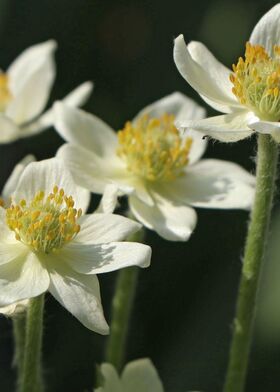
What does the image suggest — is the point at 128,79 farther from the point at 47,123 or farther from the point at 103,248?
the point at 103,248

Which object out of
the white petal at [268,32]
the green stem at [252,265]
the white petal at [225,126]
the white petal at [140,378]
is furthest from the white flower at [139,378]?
the white petal at [268,32]

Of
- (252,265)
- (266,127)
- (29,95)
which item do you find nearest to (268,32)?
A: (266,127)

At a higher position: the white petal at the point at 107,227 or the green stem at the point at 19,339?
the white petal at the point at 107,227

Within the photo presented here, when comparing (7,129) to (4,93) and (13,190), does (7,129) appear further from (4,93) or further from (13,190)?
(13,190)

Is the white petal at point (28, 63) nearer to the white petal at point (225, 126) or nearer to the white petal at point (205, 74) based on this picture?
the white petal at point (205, 74)

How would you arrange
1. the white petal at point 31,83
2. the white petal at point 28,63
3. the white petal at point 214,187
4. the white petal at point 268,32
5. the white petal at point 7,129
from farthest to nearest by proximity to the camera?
the white petal at point 28,63
the white petal at point 31,83
the white petal at point 7,129
the white petal at point 214,187
the white petal at point 268,32

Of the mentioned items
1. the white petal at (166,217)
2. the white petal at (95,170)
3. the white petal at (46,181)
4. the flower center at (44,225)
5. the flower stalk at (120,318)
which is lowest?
the flower stalk at (120,318)

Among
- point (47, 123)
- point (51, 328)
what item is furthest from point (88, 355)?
point (47, 123)
